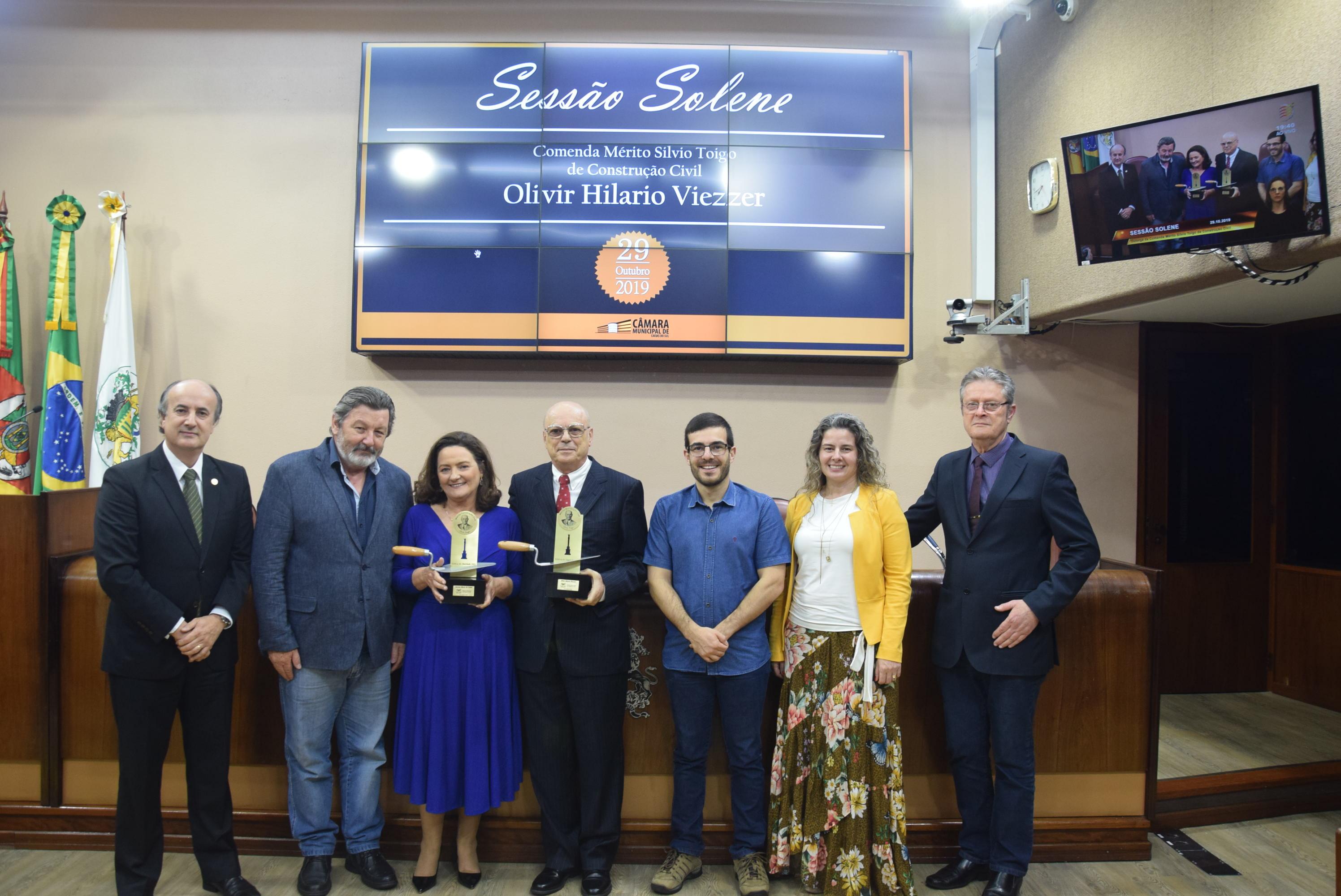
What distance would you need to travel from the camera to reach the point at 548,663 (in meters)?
2.38

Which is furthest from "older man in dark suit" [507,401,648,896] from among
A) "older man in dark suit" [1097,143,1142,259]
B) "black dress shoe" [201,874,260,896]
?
"older man in dark suit" [1097,143,1142,259]

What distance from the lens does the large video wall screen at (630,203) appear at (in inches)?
155

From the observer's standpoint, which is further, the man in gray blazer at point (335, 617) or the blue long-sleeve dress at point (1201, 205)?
the blue long-sleeve dress at point (1201, 205)

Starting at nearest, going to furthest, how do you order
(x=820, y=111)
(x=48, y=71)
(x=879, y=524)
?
(x=879, y=524) → (x=820, y=111) → (x=48, y=71)

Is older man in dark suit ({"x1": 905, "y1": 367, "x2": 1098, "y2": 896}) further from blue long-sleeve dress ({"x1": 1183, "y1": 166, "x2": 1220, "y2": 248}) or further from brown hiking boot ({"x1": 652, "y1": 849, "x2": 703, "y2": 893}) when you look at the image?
blue long-sleeve dress ({"x1": 1183, "y1": 166, "x2": 1220, "y2": 248})

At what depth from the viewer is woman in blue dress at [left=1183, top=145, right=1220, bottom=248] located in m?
2.54

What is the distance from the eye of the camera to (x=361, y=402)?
7.72ft

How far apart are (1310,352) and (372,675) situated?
539 cm

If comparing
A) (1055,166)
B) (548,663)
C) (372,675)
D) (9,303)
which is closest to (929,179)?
(1055,166)

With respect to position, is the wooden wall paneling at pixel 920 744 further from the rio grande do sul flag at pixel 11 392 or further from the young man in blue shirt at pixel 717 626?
the rio grande do sul flag at pixel 11 392

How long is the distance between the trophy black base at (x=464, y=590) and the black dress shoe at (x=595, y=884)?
101 cm

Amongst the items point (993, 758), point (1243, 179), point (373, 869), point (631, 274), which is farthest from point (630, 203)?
point (373, 869)

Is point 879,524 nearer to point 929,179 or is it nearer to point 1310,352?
point 929,179

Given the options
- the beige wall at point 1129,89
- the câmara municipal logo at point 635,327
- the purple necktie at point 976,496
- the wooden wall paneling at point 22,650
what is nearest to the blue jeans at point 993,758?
the purple necktie at point 976,496
